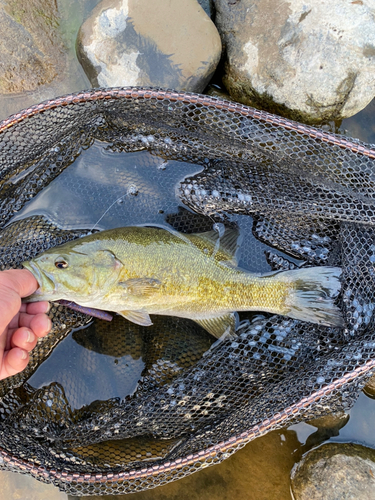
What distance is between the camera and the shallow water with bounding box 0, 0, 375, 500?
10.2 feet

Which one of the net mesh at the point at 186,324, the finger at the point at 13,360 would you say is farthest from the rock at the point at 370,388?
the finger at the point at 13,360

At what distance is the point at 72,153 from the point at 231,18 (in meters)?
1.93

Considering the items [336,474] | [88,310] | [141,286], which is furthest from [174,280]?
[336,474]

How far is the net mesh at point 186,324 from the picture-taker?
2592mm

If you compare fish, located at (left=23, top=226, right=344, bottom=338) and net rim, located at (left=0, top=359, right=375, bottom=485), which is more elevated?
fish, located at (left=23, top=226, right=344, bottom=338)

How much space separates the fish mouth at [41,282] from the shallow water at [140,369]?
0.67 meters

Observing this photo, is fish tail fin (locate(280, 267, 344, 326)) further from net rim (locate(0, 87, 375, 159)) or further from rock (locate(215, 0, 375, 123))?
rock (locate(215, 0, 375, 123))

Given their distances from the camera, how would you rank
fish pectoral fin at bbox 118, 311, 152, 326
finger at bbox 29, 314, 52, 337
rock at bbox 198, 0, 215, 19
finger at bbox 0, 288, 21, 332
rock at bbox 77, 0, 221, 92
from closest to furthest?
finger at bbox 0, 288, 21, 332 → finger at bbox 29, 314, 52, 337 → fish pectoral fin at bbox 118, 311, 152, 326 → rock at bbox 77, 0, 221, 92 → rock at bbox 198, 0, 215, 19

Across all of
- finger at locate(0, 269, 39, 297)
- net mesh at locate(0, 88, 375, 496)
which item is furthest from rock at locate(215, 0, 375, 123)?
finger at locate(0, 269, 39, 297)

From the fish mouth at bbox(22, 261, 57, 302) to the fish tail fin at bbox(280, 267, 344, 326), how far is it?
5.61 ft

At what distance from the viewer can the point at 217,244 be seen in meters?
2.87

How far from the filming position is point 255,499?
3.21m

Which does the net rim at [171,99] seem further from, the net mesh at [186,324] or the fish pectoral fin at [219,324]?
the fish pectoral fin at [219,324]

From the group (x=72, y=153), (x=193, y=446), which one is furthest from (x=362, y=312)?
(x=72, y=153)
